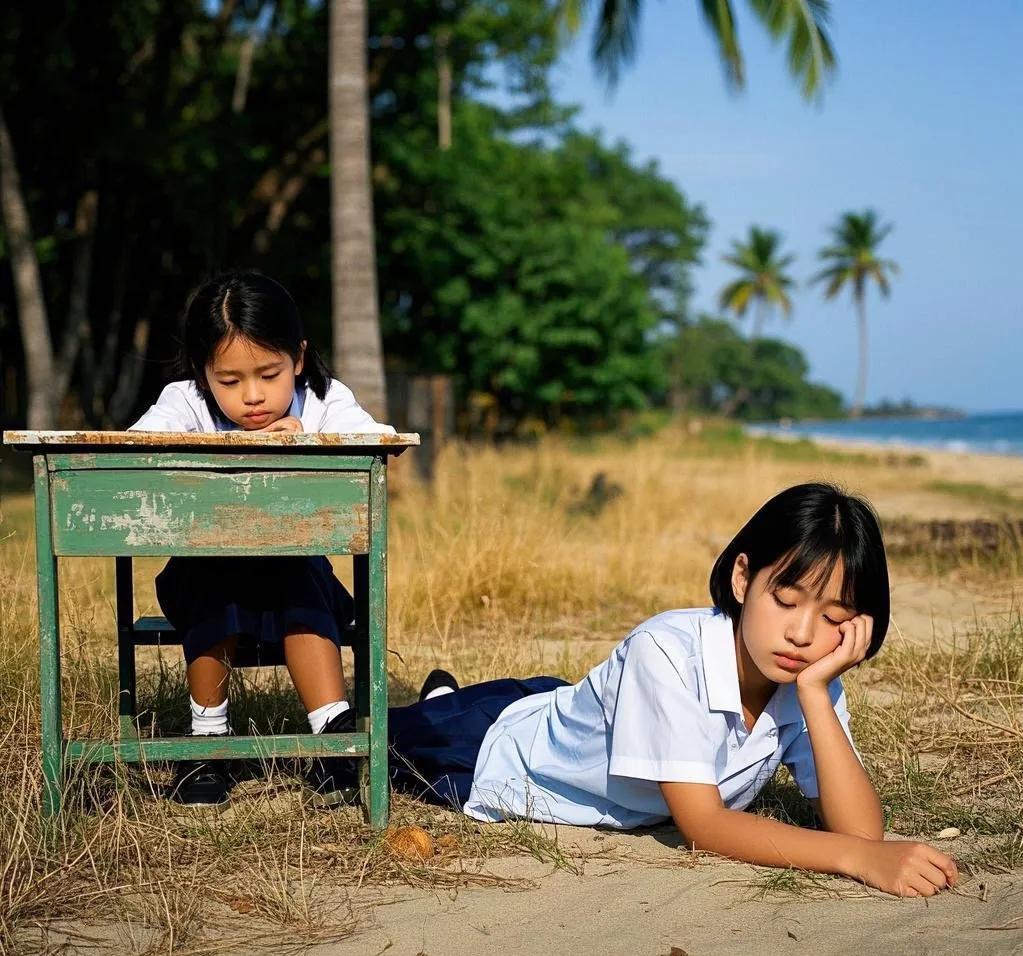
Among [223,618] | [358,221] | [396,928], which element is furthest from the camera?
[358,221]

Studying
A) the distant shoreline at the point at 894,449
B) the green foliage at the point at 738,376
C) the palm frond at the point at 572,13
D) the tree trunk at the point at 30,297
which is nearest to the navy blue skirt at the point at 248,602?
the tree trunk at the point at 30,297

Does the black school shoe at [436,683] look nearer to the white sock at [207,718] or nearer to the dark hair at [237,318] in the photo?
the white sock at [207,718]

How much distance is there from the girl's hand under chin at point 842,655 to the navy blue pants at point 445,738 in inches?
40.4

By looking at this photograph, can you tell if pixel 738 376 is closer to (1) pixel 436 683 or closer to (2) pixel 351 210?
(2) pixel 351 210

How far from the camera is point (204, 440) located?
8.56 feet

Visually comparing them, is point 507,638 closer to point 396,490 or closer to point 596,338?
point 396,490

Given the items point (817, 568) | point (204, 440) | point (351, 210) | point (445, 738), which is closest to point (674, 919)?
point (817, 568)

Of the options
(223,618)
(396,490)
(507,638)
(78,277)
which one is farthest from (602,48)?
(223,618)

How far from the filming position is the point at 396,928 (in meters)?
2.38

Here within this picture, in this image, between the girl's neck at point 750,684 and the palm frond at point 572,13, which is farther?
the palm frond at point 572,13

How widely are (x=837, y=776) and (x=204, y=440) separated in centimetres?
158

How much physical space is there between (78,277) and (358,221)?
6.96 m

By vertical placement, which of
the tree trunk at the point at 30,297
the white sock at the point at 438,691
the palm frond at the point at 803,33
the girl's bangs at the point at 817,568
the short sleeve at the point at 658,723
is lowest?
the white sock at the point at 438,691

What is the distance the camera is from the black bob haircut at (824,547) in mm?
2512
